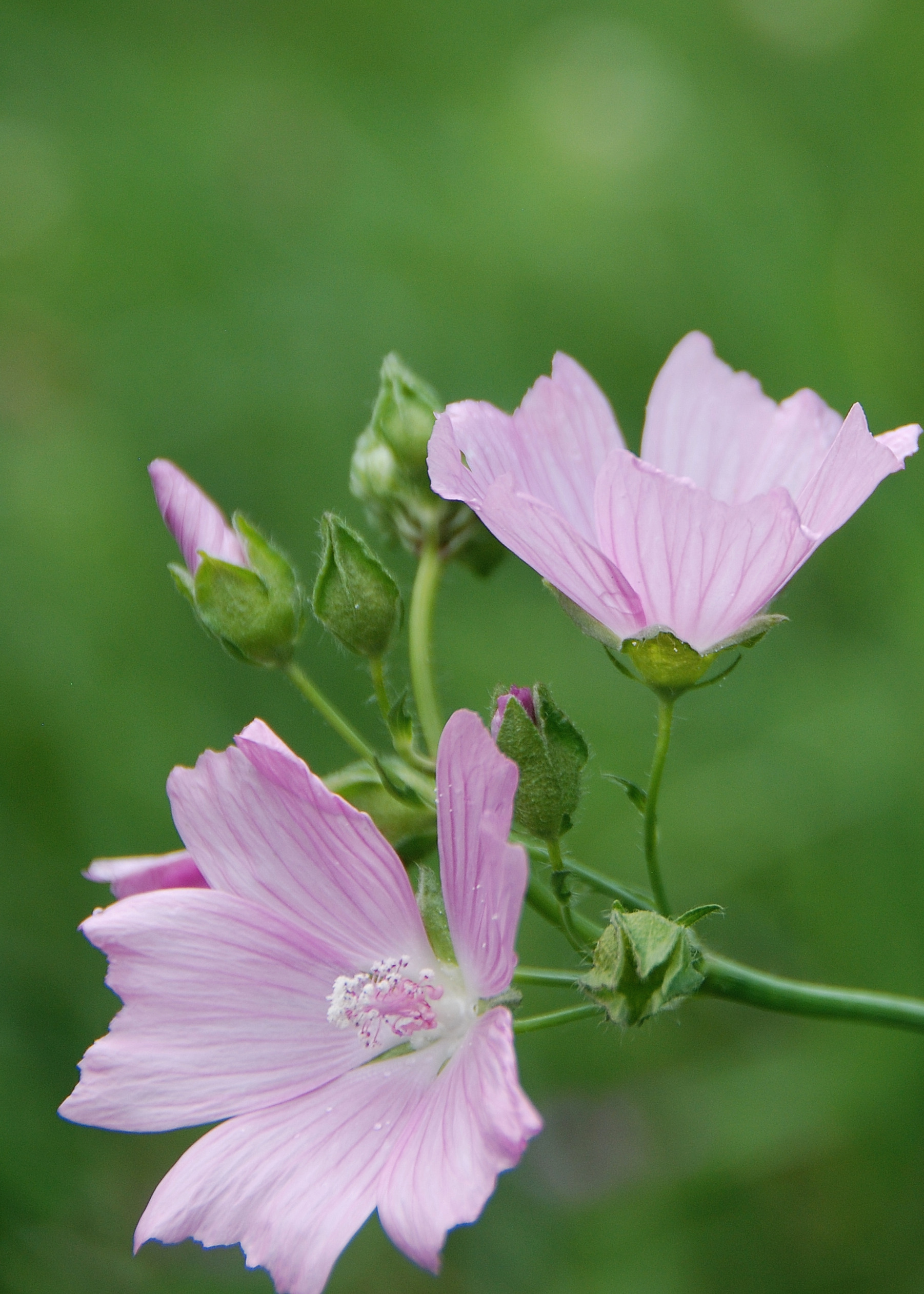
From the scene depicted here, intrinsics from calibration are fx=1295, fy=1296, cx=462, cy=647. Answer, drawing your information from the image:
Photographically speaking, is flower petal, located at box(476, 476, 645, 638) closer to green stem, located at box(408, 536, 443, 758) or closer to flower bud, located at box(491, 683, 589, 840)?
flower bud, located at box(491, 683, 589, 840)

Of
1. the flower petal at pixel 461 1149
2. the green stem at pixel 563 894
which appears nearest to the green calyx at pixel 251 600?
the green stem at pixel 563 894

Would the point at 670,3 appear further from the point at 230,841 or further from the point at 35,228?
the point at 230,841

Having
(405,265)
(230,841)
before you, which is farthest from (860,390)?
(230,841)

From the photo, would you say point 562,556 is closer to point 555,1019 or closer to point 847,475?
point 847,475

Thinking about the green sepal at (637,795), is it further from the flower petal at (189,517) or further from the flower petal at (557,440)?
the flower petal at (189,517)

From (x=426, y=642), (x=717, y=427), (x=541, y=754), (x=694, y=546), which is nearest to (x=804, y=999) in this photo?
(x=541, y=754)

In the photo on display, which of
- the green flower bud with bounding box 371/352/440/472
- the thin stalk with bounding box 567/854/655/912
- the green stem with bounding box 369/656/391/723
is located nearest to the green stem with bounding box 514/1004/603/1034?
the thin stalk with bounding box 567/854/655/912
